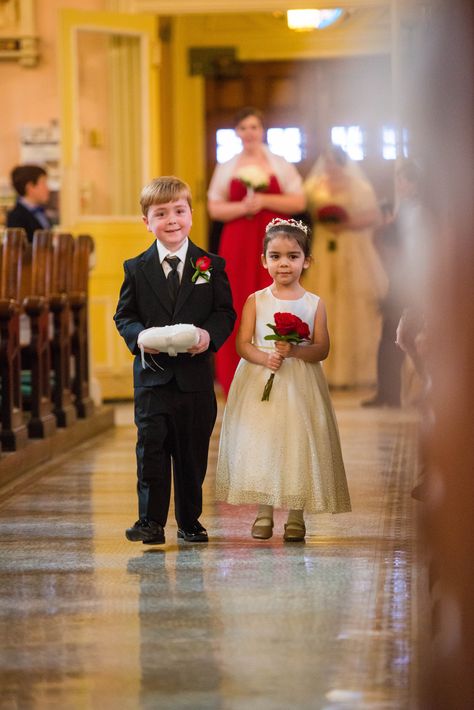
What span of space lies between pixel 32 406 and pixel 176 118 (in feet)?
22.5

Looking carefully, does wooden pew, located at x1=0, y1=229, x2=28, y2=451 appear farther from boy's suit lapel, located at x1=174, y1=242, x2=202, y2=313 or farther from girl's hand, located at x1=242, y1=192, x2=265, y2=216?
girl's hand, located at x1=242, y1=192, x2=265, y2=216

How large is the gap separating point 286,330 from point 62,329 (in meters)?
3.52

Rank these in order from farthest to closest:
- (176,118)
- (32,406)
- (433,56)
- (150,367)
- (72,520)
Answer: (176,118), (32,406), (72,520), (150,367), (433,56)

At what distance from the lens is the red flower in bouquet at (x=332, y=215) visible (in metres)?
11.3

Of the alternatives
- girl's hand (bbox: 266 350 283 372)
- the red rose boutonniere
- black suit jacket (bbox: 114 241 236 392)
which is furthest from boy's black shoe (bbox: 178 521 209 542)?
the red rose boutonniere

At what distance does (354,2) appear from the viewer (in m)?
9.76

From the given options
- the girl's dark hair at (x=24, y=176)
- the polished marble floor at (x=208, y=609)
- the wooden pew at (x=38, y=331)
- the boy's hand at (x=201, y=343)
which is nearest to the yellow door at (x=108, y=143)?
the girl's dark hair at (x=24, y=176)

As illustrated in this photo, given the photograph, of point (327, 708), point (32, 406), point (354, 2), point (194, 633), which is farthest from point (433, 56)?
point (354, 2)

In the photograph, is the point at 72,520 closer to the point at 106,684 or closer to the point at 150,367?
the point at 150,367

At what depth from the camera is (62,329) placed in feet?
24.7

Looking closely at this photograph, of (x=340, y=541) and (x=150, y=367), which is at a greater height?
(x=150, y=367)

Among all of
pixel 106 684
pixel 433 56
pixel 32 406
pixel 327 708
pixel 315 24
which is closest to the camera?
pixel 433 56

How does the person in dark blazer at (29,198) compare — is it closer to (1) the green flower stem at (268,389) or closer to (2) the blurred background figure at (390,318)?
(2) the blurred background figure at (390,318)

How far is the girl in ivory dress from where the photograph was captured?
420 cm
